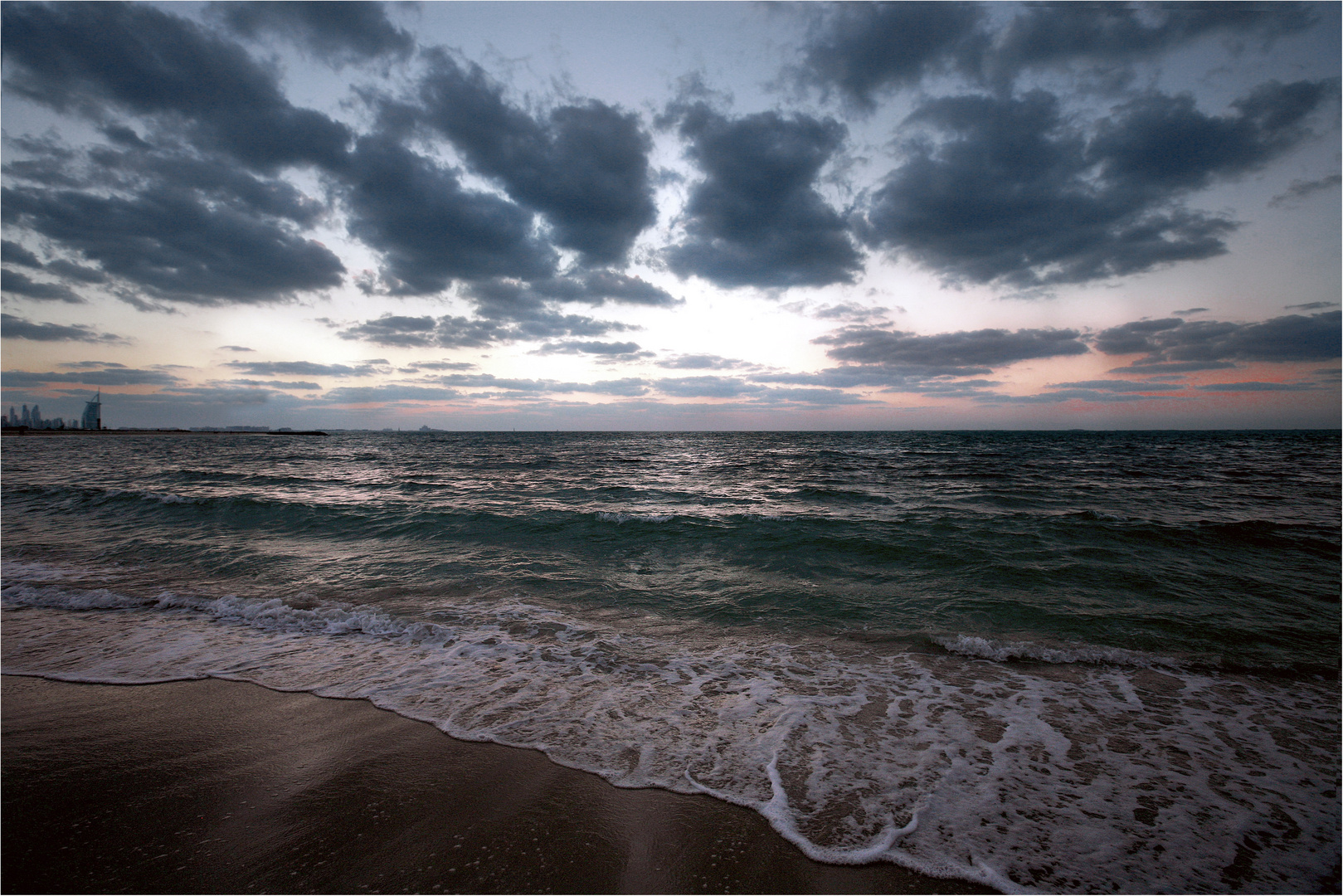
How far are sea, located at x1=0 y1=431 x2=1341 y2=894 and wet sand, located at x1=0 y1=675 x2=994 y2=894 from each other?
10.8 inches

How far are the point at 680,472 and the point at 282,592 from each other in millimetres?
22370

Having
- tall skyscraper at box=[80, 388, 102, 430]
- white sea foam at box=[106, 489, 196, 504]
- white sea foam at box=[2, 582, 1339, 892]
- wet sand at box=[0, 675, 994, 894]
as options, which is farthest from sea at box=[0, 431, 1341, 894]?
tall skyscraper at box=[80, 388, 102, 430]

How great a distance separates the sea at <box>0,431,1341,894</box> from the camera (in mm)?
3436

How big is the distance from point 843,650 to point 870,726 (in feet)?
6.11

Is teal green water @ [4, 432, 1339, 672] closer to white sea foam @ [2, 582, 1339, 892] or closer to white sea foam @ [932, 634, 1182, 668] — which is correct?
white sea foam @ [932, 634, 1182, 668]

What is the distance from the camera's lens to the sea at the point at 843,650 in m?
3.44

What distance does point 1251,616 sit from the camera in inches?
286

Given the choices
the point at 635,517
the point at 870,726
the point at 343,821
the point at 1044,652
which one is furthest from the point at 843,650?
the point at 635,517

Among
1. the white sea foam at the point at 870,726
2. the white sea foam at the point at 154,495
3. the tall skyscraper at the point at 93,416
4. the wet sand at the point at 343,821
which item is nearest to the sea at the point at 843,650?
the white sea foam at the point at 870,726

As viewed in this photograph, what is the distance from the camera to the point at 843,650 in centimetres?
633

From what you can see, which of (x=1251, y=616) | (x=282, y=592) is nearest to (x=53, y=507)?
(x=282, y=592)

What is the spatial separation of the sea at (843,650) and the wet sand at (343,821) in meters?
0.27

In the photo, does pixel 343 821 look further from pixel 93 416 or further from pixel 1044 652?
pixel 93 416

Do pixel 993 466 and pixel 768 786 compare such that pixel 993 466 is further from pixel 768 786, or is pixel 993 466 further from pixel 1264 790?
pixel 768 786
